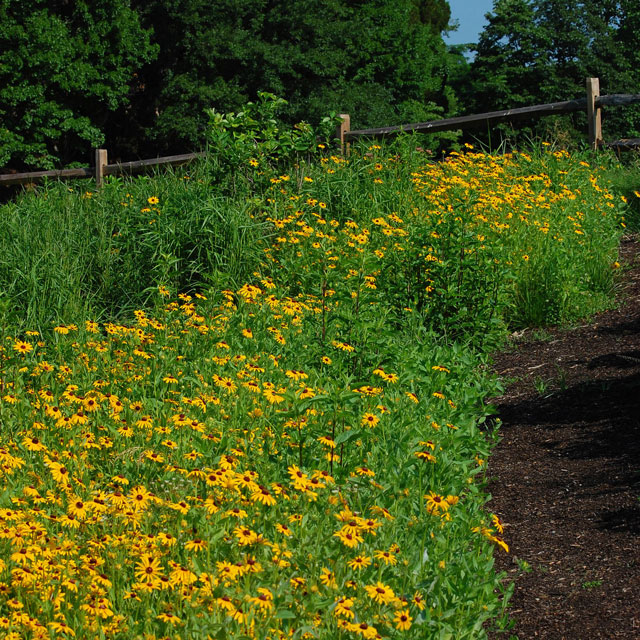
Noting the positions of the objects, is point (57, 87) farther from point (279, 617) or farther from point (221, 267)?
point (279, 617)

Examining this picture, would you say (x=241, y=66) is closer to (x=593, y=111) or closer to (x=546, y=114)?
(x=546, y=114)

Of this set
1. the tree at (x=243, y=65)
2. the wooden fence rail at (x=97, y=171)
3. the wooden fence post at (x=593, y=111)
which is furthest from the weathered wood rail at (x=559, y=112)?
the tree at (x=243, y=65)

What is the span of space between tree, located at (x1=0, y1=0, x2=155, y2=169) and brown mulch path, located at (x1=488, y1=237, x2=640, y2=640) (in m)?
20.7

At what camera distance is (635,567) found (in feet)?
11.7

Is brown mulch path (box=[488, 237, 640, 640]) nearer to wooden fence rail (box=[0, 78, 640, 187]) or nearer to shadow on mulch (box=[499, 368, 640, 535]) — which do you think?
shadow on mulch (box=[499, 368, 640, 535])

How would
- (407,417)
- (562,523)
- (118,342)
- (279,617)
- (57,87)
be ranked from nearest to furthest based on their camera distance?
1. (279,617)
2. (562,523)
3. (407,417)
4. (118,342)
5. (57,87)

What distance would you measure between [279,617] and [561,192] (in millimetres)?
6720

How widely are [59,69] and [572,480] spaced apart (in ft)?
78.3

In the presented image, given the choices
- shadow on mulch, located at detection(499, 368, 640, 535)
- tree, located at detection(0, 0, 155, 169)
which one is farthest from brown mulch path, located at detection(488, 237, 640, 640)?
tree, located at detection(0, 0, 155, 169)

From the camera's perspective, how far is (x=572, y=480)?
4.42 m

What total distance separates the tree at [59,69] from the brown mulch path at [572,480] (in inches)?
816

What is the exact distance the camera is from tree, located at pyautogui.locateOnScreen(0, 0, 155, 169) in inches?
974

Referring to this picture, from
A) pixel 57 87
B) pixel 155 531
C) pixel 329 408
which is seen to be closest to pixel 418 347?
pixel 329 408

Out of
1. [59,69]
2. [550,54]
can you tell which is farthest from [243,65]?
[550,54]
